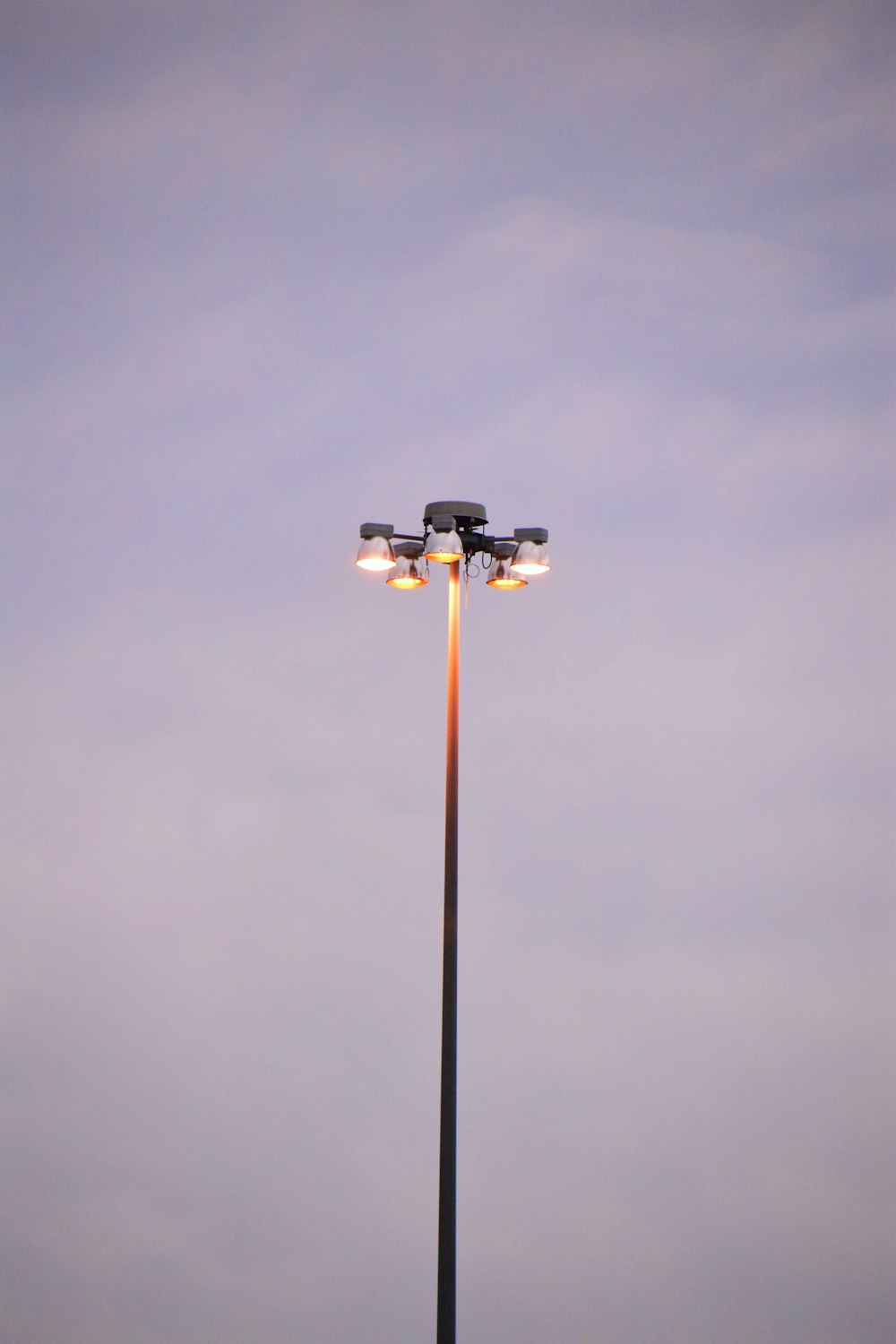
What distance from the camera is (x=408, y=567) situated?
6547 mm

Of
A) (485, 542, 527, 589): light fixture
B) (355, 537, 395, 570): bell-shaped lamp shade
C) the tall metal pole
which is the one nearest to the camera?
the tall metal pole

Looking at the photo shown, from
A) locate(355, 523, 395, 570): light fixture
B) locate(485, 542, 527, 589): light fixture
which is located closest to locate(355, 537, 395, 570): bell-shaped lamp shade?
locate(355, 523, 395, 570): light fixture

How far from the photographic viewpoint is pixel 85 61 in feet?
30.3

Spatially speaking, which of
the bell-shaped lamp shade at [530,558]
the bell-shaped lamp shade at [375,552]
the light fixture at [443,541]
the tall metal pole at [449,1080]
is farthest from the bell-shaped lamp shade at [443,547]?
the bell-shaped lamp shade at [530,558]

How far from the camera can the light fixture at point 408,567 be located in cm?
648

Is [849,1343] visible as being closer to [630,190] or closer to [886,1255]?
[886,1255]

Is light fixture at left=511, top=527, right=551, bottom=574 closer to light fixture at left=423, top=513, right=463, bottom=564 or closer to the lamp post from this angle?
the lamp post

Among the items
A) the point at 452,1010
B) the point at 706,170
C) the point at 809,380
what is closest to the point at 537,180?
the point at 706,170

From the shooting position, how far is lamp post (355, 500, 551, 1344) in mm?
6074

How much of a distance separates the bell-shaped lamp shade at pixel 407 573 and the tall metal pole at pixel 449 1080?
0.28 meters

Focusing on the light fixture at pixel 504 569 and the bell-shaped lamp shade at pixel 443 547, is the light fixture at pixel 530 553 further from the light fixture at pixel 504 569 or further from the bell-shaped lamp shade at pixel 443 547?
the bell-shaped lamp shade at pixel 443 547

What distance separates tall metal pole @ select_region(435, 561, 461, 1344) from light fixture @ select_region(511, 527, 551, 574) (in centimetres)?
44

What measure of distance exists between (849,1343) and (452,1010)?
5397mm

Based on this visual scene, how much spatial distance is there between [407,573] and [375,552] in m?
0.31
